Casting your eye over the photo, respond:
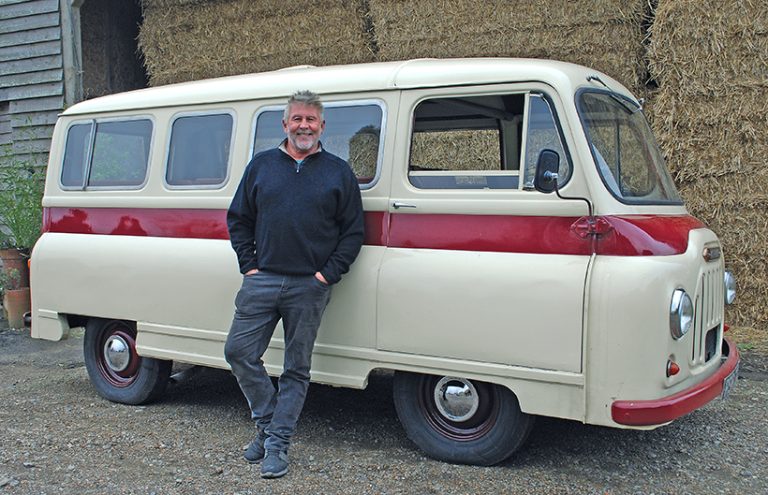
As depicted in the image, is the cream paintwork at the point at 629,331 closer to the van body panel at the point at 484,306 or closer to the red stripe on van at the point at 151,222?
the van body panel at the point at 484,306

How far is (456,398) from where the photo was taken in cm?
436

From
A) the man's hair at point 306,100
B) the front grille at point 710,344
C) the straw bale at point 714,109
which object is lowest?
the front grille at point 710,344

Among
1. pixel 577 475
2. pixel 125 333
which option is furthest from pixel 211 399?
pixel 577 475

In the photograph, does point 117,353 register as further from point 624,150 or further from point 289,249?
point 624,150

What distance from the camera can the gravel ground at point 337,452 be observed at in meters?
4.16

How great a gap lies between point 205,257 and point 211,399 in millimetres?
1382

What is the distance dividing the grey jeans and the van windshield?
167 centimetres

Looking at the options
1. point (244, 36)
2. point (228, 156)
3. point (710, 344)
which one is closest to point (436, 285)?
point (710, 344)

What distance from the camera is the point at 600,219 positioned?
392 centimetres

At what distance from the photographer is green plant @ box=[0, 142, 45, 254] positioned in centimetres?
905

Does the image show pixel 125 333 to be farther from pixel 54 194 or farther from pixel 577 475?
pixel 577 475

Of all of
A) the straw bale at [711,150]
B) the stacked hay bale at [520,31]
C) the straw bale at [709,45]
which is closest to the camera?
the straw bale at [709,45]

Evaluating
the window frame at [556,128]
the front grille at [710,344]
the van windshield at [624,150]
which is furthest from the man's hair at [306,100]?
the front grille at [710,344]

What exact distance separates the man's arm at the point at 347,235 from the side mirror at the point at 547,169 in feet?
3.34
